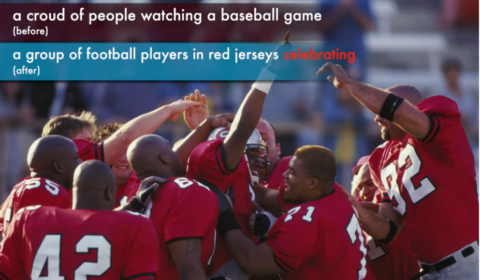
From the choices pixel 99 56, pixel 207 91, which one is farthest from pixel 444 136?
pixel 207 91

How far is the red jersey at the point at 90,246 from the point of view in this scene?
326 cm

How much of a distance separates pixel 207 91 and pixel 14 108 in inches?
113

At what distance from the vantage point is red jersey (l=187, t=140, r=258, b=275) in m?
3.84

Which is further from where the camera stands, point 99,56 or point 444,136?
point 99,56

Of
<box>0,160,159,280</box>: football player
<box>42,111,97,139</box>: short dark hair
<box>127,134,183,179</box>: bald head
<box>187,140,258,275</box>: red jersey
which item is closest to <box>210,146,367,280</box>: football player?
<box>187,140,258,275</box>: red jersey

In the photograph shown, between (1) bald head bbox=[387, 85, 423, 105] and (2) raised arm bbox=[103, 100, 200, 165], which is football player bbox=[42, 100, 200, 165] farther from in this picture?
(1) bald head bbox=[387, 85, 423, 105]

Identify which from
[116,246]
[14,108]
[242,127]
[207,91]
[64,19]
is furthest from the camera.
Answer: [207,91]

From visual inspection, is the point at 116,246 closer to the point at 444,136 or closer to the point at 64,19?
the point at 444,136

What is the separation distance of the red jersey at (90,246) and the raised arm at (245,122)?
667 millimetres

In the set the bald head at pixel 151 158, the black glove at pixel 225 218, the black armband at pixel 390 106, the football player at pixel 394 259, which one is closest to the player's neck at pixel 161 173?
the bald head at pixel 151 158

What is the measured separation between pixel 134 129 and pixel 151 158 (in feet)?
2.38

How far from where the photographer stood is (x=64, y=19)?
6621mm

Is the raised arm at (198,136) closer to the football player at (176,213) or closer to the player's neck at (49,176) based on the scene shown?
the football player at (176,213)

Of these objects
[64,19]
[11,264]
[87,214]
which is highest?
[64,19]
